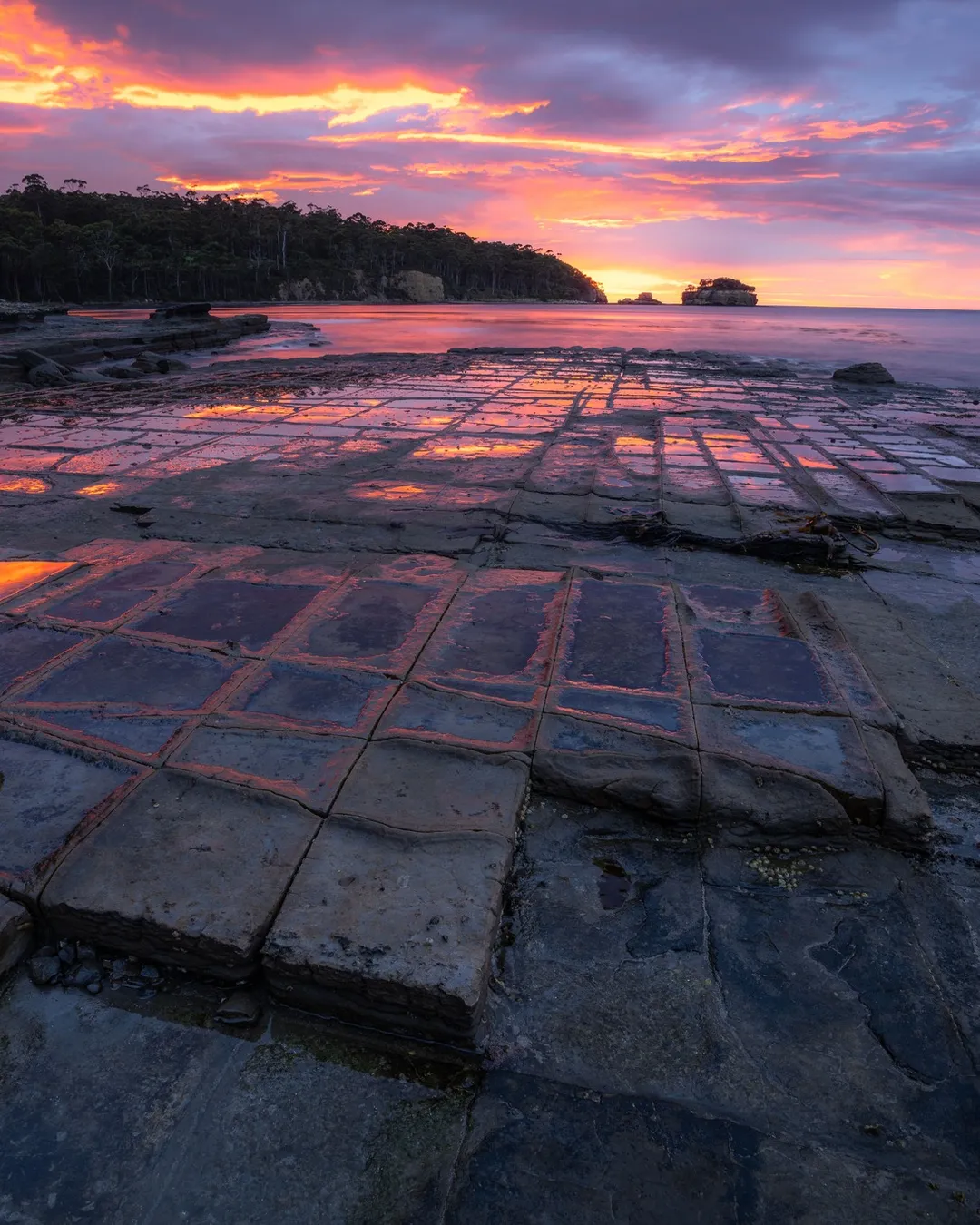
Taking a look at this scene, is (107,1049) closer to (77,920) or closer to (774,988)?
(77,920)

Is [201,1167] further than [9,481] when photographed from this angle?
No

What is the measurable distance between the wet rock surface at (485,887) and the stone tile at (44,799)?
1 cm

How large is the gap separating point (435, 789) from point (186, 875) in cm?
74

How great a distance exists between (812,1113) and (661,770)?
1003 millimetres

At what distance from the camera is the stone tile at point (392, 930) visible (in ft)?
5.50

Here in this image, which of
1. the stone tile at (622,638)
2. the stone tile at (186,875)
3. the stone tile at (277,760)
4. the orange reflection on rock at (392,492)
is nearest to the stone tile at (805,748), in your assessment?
the stone tile at (622,638)

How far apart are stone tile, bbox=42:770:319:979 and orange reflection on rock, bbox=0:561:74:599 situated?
2056mm

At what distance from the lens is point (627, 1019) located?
174 cm

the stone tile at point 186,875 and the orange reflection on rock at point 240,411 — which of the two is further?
the orange reflection on rock at point 240,411

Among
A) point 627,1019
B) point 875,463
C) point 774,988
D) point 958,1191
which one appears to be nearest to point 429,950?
point 627,1019

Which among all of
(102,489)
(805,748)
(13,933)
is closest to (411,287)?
→ (102,489)

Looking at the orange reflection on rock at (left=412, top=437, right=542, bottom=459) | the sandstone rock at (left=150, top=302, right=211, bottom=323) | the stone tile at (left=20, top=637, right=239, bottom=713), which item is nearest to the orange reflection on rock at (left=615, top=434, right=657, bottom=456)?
the orange reflection on rock at (left=412, top=437, right=542, bottom=459)

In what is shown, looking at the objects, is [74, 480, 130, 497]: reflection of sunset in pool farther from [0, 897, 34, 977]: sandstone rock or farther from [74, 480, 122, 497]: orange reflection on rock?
[0, 897, 34, 977]: sandstone rock

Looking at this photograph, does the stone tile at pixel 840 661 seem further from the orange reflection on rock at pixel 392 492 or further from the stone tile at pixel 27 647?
the stone tile at pixel 27 647
